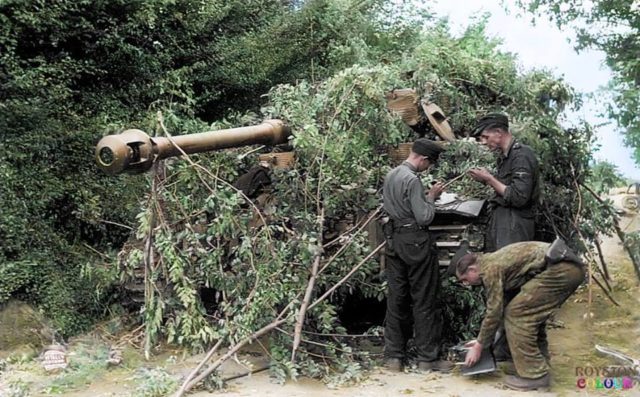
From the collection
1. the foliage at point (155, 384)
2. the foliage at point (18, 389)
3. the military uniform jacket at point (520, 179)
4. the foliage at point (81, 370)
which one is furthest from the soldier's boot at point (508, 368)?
the foliage at point (18, 389)

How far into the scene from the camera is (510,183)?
5523 mm

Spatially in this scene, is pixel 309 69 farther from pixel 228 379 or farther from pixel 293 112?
pixel 228 379

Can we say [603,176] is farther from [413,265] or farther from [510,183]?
[413,265]

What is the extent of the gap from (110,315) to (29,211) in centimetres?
144

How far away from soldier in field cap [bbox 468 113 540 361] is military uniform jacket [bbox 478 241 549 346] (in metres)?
0.46

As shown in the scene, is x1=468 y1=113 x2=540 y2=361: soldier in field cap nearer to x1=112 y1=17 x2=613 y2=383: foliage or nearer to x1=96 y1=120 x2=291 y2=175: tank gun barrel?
x1=112 y1=17 x2=613 y2=383: foliage

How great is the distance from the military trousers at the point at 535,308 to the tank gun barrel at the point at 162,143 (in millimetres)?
2425

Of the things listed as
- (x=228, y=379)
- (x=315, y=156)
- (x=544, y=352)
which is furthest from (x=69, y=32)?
(x=544, y=352)

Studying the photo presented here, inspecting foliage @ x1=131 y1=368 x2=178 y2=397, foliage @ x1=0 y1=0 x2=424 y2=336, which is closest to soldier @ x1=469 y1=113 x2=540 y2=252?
foliage @ x1=131 y1=368 x2=178 y2=397

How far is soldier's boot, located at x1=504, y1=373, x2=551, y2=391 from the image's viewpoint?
4.96 m

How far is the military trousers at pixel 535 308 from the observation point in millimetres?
4914

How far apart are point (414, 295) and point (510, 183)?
1.17 m

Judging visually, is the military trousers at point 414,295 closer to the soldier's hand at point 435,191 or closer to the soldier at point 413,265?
the soldier at point 413,265

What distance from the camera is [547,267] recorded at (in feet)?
16.1
